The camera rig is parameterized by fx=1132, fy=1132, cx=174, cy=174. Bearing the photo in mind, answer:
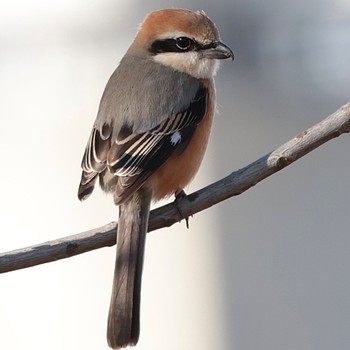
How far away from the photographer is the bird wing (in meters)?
3.58

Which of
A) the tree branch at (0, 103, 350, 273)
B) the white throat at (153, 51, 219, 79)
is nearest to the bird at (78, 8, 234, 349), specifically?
the white throat at (153, 51, 219, 79)

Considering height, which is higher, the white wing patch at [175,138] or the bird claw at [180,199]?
the white wing patch at [175,138]

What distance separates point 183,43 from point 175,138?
0.41m

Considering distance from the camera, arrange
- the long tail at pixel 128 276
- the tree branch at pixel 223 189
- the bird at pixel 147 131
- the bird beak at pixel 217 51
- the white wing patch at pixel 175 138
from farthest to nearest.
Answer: the bird beak at pixel 217 51 → the white wing patch at pixel 175 138 → the bird at pixel 147 131 → the long tail at pixel 128 276 → the tree branch at pixel 223 189

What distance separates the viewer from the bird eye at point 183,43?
3.97 m

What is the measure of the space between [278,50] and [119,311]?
8.69 ft

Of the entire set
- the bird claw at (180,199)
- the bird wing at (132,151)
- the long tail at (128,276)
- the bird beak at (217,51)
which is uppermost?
the bird beak at (217,51)

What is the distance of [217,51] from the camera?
3939 mm

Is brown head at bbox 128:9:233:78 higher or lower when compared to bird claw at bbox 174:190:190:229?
higher

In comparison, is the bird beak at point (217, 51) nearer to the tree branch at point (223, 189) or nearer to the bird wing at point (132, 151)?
the bird wing at point (132, 151)

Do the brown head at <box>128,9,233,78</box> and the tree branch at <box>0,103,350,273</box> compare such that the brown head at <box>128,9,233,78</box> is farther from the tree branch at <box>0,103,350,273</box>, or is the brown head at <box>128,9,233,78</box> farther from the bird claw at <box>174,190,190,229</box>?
the tree branch at <box>0,103,350,273</box>

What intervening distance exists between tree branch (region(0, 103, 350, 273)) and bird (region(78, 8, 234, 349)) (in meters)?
0.13

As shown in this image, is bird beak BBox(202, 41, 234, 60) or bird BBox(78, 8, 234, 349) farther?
bird beak BBox(202, 41, 234, 60)

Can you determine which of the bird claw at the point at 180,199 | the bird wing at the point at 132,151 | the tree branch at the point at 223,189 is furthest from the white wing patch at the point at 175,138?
the tree branch at the point at 223,189
